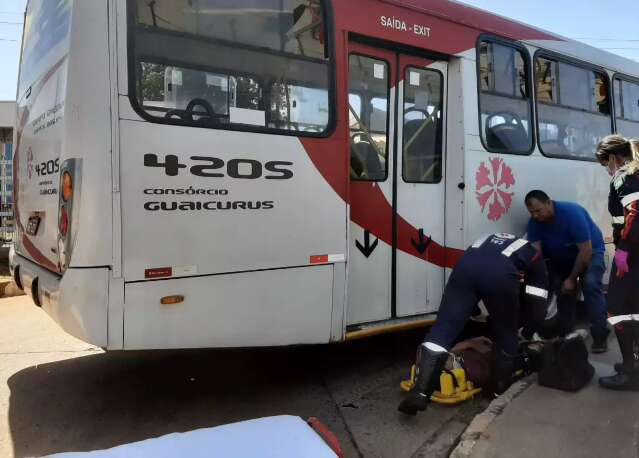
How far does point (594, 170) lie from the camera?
6383mm

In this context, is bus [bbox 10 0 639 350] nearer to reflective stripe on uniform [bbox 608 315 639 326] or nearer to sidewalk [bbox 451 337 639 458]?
sidewalk [bbox 451 337 639 458]

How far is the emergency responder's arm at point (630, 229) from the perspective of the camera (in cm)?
387

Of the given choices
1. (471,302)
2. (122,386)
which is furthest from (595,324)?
(122,386)

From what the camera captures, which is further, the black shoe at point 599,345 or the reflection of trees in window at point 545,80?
the reflection of trees in window at point 545,80

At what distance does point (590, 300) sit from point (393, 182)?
2.37 m

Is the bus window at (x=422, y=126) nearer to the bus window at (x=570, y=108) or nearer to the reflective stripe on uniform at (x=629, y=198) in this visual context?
the bus window at (x=570, y=108)

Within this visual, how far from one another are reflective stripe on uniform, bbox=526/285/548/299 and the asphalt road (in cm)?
94

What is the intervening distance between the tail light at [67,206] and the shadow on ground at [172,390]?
1264 mm

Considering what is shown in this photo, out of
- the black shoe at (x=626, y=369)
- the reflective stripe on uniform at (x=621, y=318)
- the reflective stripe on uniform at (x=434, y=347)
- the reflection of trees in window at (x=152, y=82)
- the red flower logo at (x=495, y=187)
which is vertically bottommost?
the black shoe at (x=626, y=369)

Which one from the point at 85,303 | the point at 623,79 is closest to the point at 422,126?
the point at 85,303

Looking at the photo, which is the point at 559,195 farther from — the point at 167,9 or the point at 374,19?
the point at 167,9

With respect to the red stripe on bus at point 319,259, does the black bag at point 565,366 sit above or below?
below

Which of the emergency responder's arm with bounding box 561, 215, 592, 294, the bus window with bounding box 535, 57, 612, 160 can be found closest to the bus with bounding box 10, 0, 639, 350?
the bus window with bounding box 535, 57, 612, 160

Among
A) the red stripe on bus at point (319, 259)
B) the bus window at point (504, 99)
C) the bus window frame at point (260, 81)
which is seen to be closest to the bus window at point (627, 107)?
the bus window at point (504, 99)
